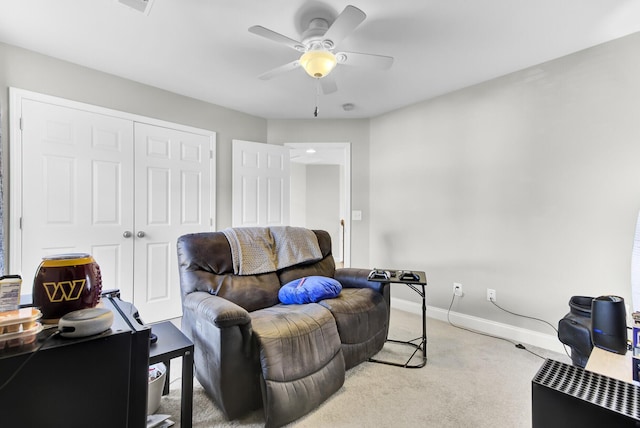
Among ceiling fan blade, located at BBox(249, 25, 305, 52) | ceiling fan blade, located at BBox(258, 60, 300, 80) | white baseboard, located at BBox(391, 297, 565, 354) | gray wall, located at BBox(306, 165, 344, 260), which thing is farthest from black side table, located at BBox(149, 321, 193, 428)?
gray wall, located at BBox(306, 165, 344, 260)

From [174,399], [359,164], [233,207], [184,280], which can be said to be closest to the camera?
[174,399]

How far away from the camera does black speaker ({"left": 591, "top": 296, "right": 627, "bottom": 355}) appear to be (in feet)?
3.62

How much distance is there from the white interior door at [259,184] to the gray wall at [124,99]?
0.11 metres

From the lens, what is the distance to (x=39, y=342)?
692 mm

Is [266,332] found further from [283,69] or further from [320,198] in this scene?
[320,198]

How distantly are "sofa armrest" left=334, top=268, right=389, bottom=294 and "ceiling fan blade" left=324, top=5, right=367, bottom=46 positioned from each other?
5.61 ft

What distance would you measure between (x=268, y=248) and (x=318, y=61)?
4.63ft

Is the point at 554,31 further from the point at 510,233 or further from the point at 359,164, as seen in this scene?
the point at 359,164

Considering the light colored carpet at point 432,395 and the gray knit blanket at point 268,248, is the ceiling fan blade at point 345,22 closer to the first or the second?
the gray knit blanket at point 268,248

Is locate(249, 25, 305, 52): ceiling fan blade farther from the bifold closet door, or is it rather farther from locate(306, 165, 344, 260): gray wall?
locate(306, 165, 344, 260): gray wall

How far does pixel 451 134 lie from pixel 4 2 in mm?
3542

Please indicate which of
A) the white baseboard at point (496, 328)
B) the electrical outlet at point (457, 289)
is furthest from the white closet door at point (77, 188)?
the electrical outlet at point (457, 289)

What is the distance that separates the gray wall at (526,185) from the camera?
2156mm

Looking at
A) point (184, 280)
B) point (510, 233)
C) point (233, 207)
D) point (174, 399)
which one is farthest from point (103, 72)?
point (510, 233)
